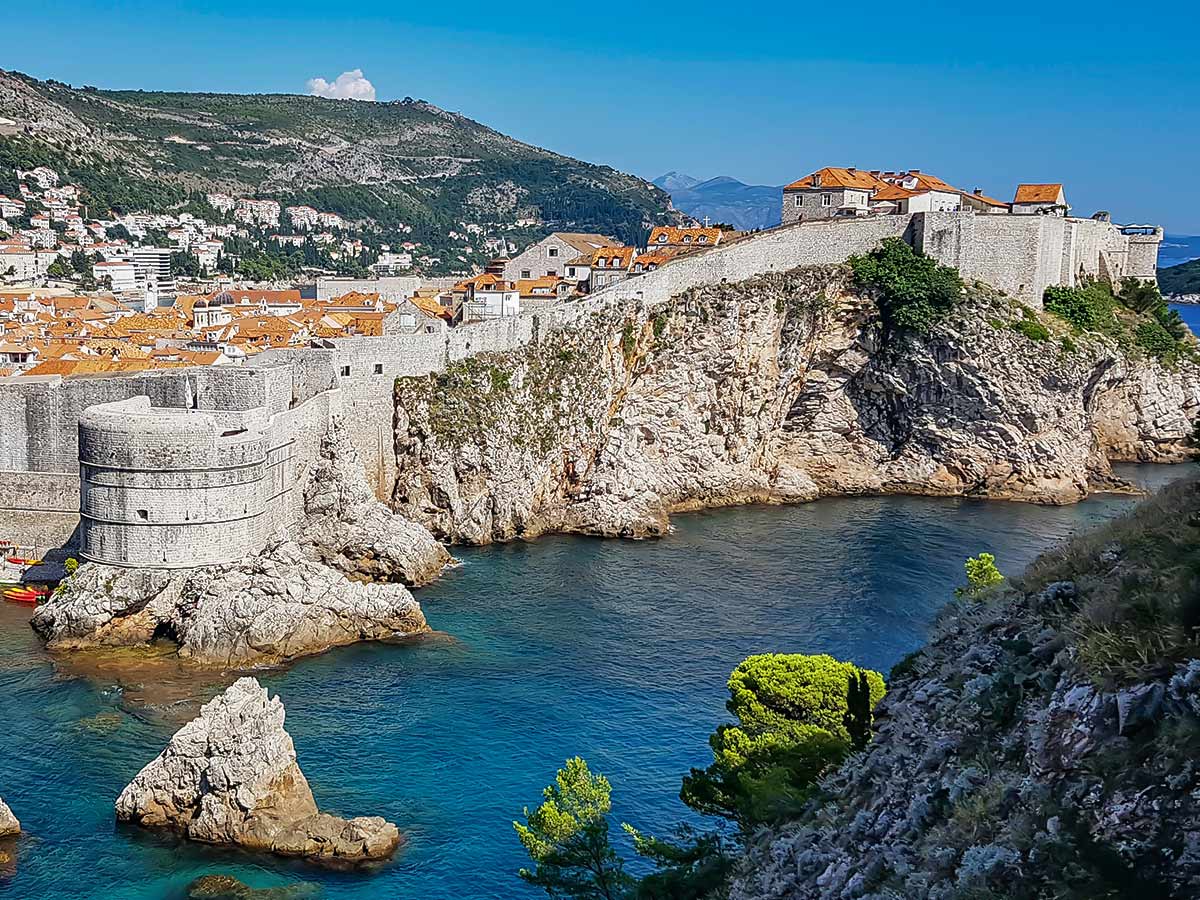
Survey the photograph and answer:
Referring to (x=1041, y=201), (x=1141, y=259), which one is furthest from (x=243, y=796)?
(x=1141, y=259)

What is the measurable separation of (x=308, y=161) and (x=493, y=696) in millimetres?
137837

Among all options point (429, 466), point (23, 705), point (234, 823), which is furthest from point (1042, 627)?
point (429, 466)

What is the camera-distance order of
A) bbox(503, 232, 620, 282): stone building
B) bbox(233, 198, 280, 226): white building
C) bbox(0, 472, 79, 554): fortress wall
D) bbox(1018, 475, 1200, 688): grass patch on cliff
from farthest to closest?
bbox(233, 198, 280, 226): white building → bbox(503, 232, 620, 282): stone building → bbox(0, 472, 79, 554): fortress wall → bbox(1018, 475, 1200, 688): grass patch on cliff

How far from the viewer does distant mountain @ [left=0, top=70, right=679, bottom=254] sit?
115062 mm

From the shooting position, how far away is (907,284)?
151 ft

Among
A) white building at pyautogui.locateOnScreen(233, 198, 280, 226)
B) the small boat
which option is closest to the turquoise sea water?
the small boat

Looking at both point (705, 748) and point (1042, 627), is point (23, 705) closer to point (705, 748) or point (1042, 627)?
point (705, 748)

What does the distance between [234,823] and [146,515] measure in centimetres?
1145

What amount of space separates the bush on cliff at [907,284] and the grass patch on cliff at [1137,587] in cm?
3795

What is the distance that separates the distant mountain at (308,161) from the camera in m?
115

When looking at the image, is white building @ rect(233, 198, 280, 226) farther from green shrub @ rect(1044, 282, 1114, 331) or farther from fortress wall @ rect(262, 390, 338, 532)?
fortress wall @ rect(262, 390, 338, 532)

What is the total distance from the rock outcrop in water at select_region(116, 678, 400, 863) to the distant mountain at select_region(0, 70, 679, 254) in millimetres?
94912

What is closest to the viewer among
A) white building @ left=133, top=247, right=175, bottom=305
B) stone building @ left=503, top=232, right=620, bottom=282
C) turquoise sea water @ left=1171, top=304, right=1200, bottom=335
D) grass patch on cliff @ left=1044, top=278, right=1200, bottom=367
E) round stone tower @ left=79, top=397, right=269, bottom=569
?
round stone tower @ left=79, top=397, right=269, bottom=569

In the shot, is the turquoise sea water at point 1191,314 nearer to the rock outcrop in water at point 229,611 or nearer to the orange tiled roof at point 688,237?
the orange tiled roof at point 688,237
